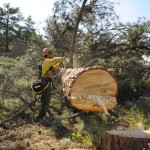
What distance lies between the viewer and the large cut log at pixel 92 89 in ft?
22.0

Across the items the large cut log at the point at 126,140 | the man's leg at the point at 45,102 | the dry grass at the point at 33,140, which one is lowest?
the dry grass at the point at 33,140

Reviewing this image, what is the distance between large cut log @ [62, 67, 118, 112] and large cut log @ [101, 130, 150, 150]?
4.51 ft

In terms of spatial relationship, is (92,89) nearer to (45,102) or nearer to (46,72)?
(46,72)

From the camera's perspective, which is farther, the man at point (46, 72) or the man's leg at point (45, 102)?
the man's leg at point (45, 102)

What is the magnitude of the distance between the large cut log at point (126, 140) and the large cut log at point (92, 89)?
1.37 metres

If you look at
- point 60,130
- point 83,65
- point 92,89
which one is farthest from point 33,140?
point 83,65

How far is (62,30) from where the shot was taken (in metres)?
11.7

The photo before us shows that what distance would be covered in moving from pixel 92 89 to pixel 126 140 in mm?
1995

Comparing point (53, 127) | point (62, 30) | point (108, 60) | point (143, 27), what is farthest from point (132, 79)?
point (53, 127)

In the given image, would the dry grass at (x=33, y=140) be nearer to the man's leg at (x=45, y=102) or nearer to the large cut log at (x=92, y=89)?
the man's leg at (x=45, y=102)

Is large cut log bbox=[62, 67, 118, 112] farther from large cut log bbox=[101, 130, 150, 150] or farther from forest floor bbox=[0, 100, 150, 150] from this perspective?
large cut log bbox=[101, 130, 150, 150]

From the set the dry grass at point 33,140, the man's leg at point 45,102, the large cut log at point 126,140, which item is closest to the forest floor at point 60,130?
the dry grass at point 33,140

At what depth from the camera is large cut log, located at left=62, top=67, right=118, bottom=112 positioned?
6700 mm

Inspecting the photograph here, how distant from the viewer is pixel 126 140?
5.15 meters
